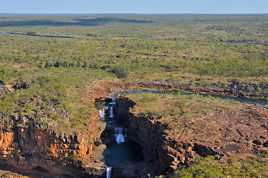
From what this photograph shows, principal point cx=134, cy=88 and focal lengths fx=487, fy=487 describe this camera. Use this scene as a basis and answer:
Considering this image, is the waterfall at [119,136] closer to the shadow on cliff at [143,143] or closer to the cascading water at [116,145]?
the cascading water at [116,145]

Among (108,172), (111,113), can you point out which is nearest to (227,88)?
(111,113)

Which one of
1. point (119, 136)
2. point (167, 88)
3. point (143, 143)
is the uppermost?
point (167, 88)

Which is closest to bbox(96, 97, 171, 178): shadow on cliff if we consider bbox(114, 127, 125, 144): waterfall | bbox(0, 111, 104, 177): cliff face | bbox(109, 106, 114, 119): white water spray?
bbox(114, 127, 125, 144): waterfall

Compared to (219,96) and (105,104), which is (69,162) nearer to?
(105,104)

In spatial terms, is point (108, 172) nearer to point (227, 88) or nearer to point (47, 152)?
point (47, 152)

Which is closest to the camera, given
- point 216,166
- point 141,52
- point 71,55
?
point 216,166

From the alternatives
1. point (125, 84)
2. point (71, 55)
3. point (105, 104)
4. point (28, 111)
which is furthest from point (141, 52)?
point (28, 111)
